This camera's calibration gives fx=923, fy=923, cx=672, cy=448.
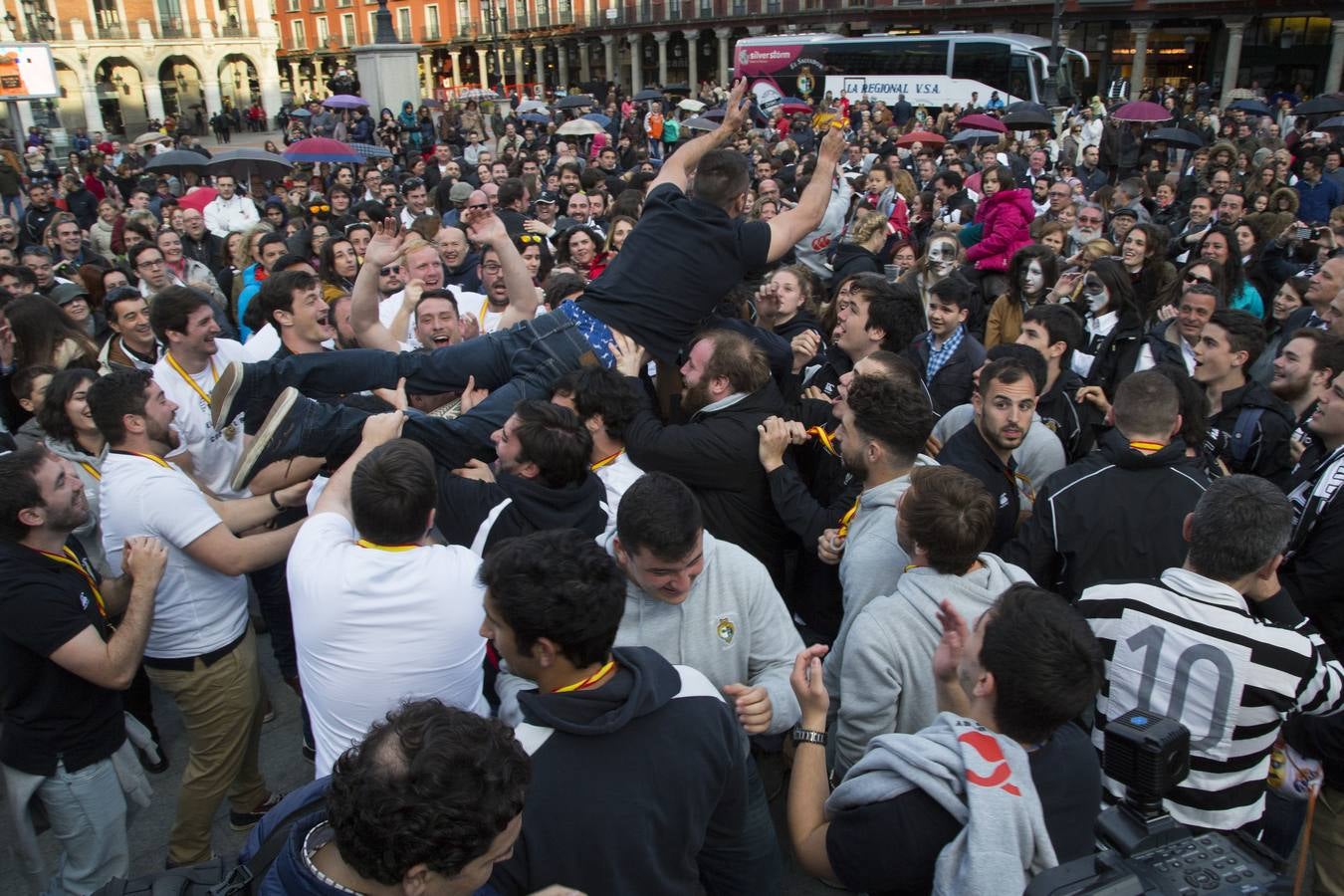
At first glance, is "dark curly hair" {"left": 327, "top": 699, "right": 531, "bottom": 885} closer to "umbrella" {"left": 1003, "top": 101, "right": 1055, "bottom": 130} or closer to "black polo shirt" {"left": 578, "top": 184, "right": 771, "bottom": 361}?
"black polo shirt" {"left": 578, "top": 184, "right": 771, "bottom": 361}

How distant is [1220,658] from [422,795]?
6.60 ft

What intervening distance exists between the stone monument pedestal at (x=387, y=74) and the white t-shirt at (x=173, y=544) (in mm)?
20063

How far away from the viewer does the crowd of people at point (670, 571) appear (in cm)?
181

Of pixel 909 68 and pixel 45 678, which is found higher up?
pixel 909 68

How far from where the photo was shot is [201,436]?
161 inches

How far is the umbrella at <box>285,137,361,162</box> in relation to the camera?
12805 mm

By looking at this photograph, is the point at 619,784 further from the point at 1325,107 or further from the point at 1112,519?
the point at 1325,107

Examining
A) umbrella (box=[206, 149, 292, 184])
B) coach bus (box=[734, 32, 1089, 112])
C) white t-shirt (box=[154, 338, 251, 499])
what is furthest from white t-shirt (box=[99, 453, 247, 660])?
coach bus (box=[734, 32, 1089, 112])

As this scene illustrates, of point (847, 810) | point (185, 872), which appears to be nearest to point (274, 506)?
point (185, 872)

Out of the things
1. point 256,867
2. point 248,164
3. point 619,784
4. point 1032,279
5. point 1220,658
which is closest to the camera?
point 256,867

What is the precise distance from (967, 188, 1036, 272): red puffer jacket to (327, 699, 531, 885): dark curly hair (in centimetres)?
627

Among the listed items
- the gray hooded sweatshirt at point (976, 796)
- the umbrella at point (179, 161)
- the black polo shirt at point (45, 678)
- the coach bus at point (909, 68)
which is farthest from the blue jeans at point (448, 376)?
the coach bus at point (909, 68)

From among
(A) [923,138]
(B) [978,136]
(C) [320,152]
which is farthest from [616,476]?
(B) [978,136]

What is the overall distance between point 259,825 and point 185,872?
14 centimetres
